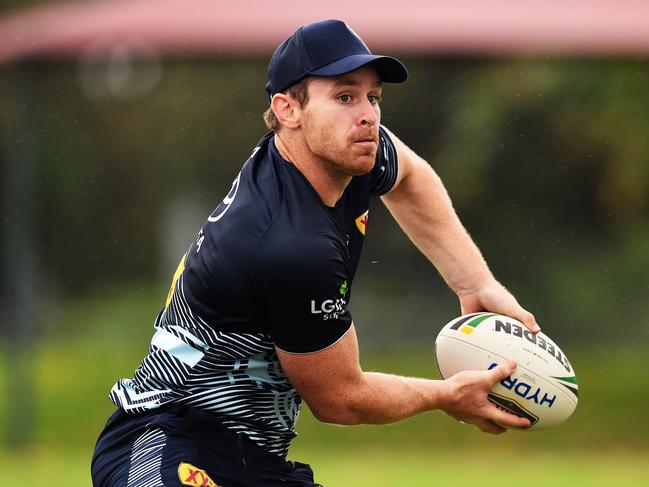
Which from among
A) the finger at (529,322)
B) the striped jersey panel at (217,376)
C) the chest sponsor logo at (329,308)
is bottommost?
the striped jersey panel at (217,376)

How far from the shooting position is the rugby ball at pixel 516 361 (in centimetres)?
523

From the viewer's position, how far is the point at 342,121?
4684 mm

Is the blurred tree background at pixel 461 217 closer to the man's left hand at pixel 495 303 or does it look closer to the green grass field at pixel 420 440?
the green grass field at pixel 420 440

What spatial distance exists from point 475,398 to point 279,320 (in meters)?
0.96

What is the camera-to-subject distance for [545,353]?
17.6ft

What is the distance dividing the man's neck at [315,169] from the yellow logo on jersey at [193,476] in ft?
3.64

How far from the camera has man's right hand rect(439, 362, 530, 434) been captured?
500 centimetres

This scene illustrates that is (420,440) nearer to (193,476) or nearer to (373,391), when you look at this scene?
(373,391)

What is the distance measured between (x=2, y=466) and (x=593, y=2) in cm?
883

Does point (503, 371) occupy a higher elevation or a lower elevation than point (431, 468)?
lower

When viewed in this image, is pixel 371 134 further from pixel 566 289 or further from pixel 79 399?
pixel 566 289

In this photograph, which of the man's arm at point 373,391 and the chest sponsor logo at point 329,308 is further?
the man's arm at point 373,391

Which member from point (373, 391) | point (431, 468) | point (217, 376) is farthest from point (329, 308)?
point (431, 468)

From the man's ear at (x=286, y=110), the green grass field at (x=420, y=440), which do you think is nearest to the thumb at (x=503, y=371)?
the man's ear at (x=286, y=110)
